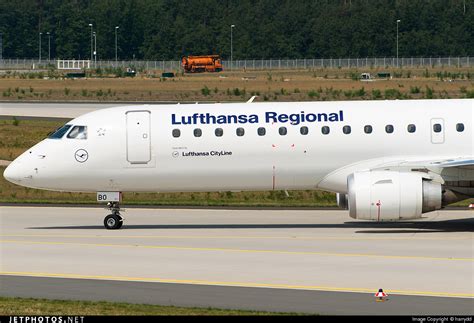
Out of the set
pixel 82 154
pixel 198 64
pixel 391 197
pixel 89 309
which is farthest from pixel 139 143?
A: pixel 198 64

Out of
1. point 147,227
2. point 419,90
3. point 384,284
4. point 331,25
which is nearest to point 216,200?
point 147,227

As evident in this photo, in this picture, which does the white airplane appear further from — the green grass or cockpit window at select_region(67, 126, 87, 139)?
the green grass

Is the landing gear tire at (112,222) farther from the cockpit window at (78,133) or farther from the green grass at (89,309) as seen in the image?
the green grass at (89,309)

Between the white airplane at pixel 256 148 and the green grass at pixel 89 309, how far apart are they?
12318mm

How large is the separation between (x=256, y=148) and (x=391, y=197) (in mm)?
4932

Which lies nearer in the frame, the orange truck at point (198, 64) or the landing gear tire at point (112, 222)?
the landing gear tire at point (112, 222)

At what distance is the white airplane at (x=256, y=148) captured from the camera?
3512 centimetres

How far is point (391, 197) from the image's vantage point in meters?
33.3

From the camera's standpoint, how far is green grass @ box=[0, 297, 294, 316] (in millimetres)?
22234

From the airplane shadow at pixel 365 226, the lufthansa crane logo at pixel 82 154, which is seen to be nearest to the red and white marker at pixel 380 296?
the airplane shadow at pixel 365 226

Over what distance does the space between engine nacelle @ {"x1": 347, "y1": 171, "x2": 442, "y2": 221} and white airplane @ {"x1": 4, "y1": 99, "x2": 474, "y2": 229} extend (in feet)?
3.75

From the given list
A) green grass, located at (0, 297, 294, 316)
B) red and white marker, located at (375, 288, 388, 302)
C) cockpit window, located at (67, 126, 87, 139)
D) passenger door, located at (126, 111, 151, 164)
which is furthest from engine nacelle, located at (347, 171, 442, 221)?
green grass, located at (0, 297, 294, 316)

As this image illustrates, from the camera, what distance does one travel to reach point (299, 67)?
179 m

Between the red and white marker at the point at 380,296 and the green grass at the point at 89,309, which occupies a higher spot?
the red and white marker at the point at 380,296
